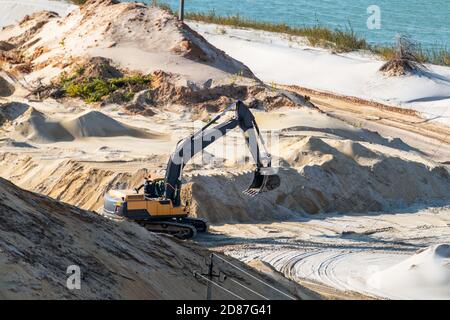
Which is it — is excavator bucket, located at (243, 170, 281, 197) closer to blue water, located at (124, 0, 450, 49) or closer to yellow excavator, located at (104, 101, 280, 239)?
yellow excavator, located at (104, 101, 280, 239)

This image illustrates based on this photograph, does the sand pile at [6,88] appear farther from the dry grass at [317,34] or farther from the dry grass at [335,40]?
the dry grass at [317,34]

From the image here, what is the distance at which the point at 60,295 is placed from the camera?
12.6 meters

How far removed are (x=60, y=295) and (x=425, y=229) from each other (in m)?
13.5

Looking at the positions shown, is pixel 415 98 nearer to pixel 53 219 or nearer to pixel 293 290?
pixel 293 290

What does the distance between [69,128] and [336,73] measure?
15.0 m

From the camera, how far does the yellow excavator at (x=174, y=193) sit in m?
21.5

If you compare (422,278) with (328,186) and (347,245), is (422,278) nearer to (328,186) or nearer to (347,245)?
(347,245)

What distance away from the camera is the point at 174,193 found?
2183 centimetres

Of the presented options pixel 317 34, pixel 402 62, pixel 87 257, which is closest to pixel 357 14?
pixel 317 34

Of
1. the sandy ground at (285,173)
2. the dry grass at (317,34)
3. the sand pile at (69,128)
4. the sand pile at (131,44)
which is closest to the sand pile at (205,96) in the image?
the sandy ground at (285,173)

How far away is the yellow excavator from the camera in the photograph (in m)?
21.5

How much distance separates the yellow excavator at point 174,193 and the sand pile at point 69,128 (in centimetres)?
663

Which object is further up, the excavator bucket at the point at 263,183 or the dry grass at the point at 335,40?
the excavator bucket at the point at 263,183

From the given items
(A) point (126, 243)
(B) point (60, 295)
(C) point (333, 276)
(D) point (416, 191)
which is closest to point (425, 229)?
(D) point (416, 191)
